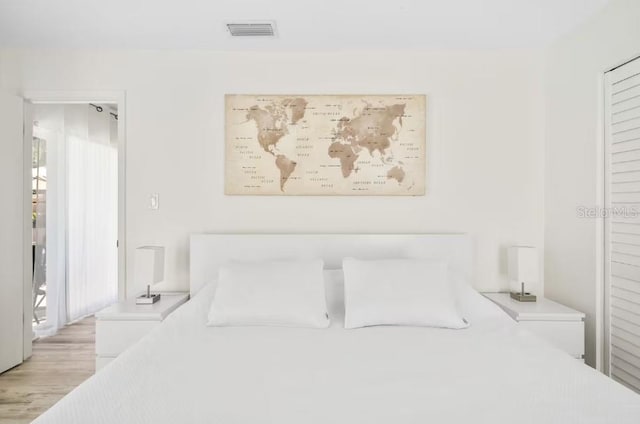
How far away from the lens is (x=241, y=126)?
9.10 ft

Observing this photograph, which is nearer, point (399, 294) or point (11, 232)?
point (399, 294)

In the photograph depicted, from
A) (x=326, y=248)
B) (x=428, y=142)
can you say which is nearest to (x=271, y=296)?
(x=326, y=248)

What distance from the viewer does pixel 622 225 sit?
6.94 ft

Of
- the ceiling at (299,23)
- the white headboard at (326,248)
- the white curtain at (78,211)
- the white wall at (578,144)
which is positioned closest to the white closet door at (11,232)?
the ceiling at (299,23)

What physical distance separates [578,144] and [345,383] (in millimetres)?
2184

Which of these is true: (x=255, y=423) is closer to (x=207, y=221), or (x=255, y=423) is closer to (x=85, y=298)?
(x=207, y=221)

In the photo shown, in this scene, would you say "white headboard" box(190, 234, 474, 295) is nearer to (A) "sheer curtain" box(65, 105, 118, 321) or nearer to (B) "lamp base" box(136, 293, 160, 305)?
(B) "lamp base" box(136, 293, 160, 305)

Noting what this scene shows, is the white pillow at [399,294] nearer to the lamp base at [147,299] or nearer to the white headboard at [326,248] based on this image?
the white headboard at [326,248]

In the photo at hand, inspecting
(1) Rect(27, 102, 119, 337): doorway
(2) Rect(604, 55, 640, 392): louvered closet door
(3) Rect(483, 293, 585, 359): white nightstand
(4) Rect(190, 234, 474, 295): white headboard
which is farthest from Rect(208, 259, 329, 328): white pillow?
(1) Rect(27, 102, 119, 337): doorway

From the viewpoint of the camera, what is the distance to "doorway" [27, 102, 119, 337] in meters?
3.68

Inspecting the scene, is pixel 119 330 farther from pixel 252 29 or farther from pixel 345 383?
pixel 252 29

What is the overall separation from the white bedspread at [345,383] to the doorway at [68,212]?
8.50 ft

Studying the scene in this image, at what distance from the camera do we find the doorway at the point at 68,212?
368 centimetres

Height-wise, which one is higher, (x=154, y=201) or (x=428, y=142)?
(x=428, y=142)
